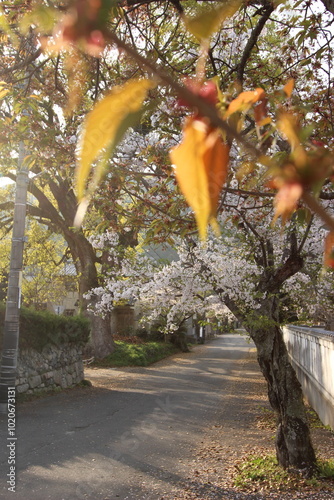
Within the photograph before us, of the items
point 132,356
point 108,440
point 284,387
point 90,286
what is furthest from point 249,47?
point 132,356

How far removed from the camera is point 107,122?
466mm

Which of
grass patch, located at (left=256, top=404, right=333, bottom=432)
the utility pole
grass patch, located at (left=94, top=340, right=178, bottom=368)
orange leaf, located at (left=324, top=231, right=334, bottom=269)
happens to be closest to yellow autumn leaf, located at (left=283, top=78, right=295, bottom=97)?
orange leaf, located at (left=324, top=231, right=334, bottom=269)

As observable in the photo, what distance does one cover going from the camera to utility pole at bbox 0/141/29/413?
10.0 metres

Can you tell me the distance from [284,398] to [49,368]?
8284mm

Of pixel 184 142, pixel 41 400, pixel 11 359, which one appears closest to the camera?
pixel 184 142

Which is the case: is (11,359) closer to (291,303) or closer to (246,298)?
(246,298)

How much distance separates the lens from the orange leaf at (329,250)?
55 cm

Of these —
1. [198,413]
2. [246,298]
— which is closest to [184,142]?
[246,298]

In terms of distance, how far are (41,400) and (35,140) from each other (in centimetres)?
831

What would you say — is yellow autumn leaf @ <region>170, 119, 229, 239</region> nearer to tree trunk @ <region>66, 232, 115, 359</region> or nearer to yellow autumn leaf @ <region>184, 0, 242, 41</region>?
yellow autumn leaf @ <region>184, 0, 242, 41</region>

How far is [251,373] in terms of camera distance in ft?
63.0

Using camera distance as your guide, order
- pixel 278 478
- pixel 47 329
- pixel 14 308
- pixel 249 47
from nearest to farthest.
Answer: pixel 249 47, pixel 278 478, pixel 14 308, pixel 47 329

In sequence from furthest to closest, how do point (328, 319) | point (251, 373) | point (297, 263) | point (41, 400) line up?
point (251, 373)
point (328, 319)
point (41, 400)
point (297, 263)

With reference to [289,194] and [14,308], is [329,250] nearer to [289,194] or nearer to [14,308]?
[289,194]
